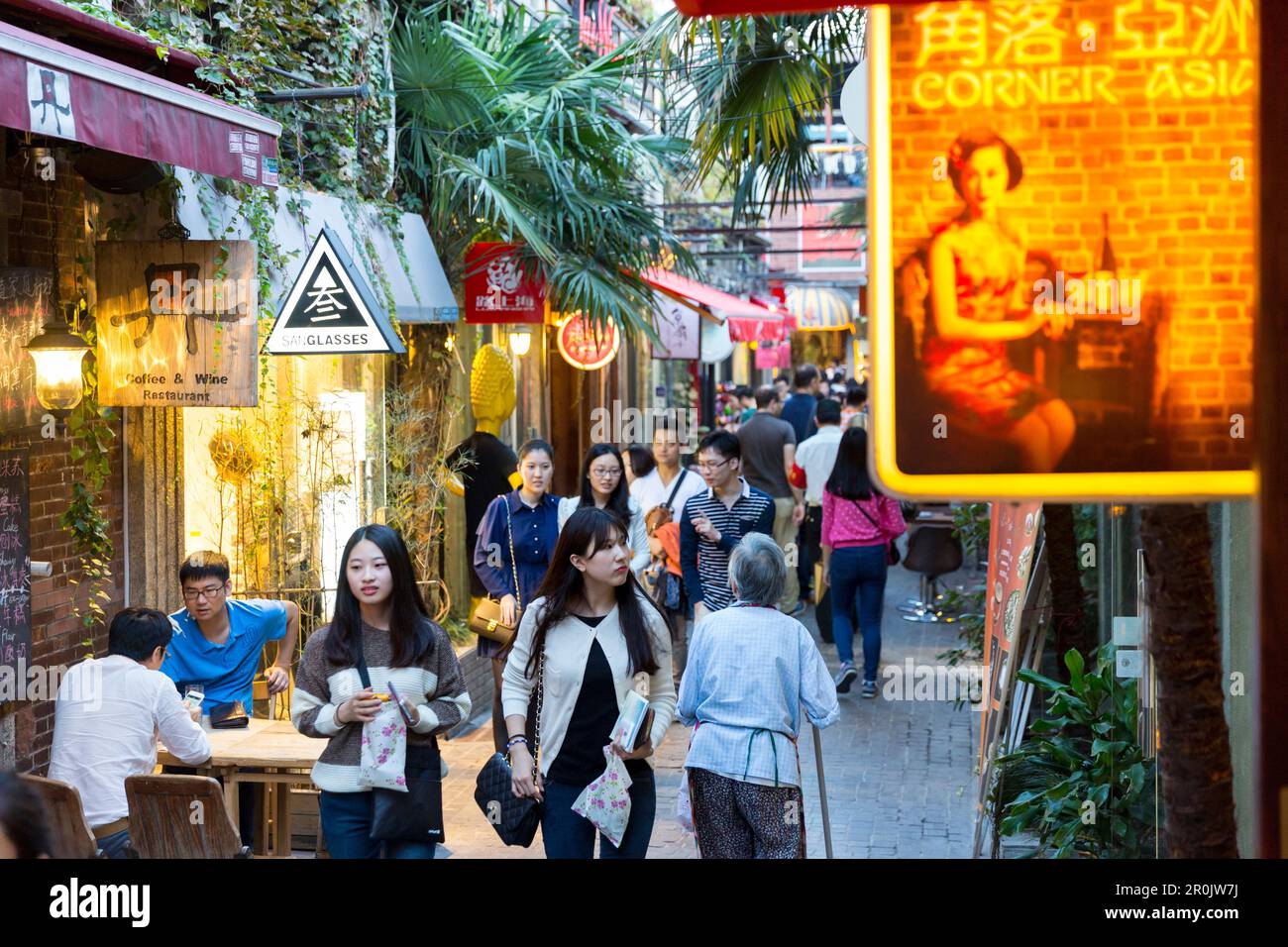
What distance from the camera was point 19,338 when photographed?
22.2 feet

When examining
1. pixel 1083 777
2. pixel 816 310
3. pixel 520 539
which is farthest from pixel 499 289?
pixel 816 310

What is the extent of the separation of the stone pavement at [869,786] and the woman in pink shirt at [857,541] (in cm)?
52

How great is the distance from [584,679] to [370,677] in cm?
73

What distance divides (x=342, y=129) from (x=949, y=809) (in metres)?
6.11

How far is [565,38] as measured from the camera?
13.9 m

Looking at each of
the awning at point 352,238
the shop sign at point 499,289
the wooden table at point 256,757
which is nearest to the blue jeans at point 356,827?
the wooden table at point 256,757

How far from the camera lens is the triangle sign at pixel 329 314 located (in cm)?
769

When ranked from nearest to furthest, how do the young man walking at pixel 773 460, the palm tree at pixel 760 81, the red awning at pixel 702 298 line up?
the palm tree at pixel 760 81
the young man walking at pixel 773 460
the red awning at pixel 702 298

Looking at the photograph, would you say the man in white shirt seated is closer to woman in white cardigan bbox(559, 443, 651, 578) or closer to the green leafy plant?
woman in white cardigan bbox(559, 443, 651, 578)

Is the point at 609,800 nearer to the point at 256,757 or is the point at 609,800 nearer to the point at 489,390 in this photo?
the point at 256,757

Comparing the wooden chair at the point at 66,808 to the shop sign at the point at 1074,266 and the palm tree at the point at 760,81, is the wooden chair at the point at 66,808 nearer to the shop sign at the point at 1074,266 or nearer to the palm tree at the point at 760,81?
the shop sign at the point at 1074,266

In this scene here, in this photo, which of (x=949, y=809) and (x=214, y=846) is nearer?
(x=214, y=846)
